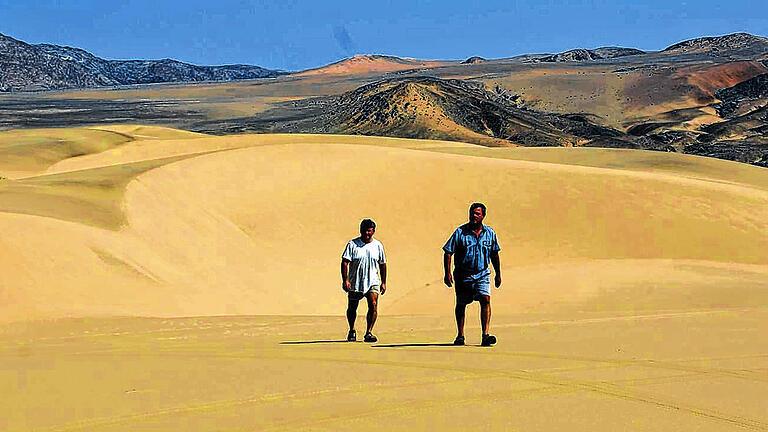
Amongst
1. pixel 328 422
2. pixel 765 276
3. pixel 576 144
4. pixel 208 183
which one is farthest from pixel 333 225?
pixel 576 144

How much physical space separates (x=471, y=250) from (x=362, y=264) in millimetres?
1159

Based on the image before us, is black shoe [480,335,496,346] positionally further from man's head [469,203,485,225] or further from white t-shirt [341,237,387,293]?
white t-shirt [341,237,387,293]

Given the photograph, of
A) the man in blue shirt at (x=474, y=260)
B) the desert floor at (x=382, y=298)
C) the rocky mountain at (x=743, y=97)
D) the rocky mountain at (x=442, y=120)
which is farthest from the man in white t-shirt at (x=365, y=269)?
the rocky mountain at (x=743, y=97)

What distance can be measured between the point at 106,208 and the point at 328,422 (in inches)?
593

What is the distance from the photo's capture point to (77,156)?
4169cm

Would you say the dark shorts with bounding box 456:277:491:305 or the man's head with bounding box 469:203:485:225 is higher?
the man's head with bounding box 469:203:485:225

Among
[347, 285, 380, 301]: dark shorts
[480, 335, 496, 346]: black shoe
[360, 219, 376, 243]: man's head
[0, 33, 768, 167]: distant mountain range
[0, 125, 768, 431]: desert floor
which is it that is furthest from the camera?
[0, 33, 768, 167]: distant mountain range

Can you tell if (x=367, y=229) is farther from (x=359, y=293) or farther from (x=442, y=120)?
(x=442, y=120)

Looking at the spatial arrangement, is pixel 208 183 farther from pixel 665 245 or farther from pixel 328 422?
pixel 328 422

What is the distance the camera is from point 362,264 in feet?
29.2

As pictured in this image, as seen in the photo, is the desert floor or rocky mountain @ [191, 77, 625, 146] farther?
rocky mountain @ [191, 77, 625, 146]

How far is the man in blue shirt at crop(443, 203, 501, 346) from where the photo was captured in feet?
27.1

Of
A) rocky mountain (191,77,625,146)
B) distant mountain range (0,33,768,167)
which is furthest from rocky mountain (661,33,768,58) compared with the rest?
rocky mountain (191,77,625,146)

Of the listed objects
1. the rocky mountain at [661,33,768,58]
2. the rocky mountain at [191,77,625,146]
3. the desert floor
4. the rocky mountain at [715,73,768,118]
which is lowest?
the desert floor
